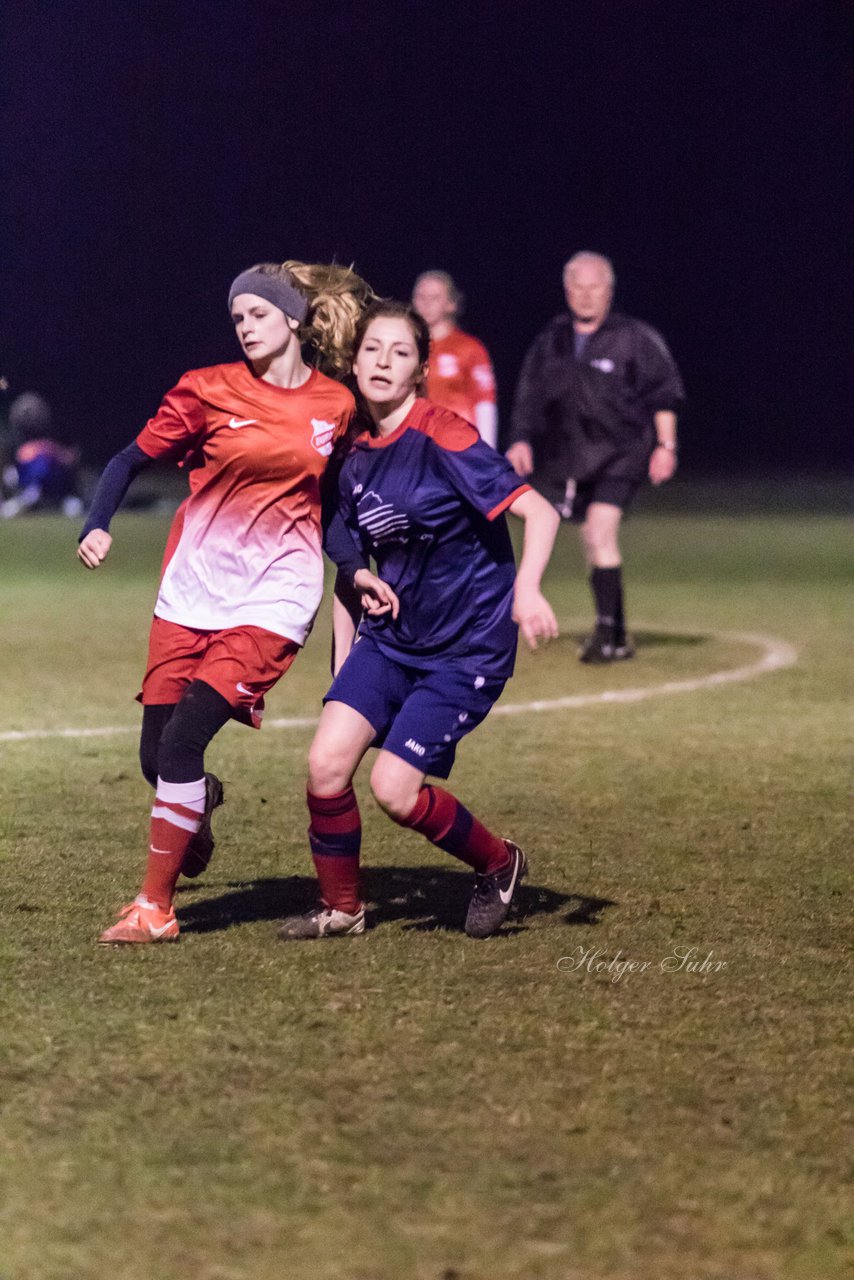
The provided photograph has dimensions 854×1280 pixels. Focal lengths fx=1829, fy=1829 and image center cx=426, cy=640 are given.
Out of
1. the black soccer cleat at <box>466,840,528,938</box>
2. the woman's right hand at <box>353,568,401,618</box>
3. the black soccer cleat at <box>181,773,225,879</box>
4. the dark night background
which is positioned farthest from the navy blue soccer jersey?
the dark night background

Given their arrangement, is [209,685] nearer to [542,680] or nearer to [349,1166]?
[349,1166]

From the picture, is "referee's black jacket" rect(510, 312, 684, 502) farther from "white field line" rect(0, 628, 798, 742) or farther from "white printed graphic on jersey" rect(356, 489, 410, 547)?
"white printed graphic on jersey" rect(356, 489, 410, 547)

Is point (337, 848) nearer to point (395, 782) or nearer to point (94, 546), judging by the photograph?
point (395, 782)

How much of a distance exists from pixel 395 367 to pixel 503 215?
95.2 ft

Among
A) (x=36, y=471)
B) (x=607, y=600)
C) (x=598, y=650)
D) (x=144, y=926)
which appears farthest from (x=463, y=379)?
(x=36, y=471)

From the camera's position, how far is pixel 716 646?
10680 mm

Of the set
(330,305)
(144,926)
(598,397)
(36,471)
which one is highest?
(330,305)

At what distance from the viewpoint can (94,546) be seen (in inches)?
176

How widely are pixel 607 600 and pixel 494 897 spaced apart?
550 cm

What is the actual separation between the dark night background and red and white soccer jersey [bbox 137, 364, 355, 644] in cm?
2418

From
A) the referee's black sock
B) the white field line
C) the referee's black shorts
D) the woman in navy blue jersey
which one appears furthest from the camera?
the referee's black shorts

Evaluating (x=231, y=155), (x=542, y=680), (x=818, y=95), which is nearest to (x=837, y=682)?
(x=542, y=680)

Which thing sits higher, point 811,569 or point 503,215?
point 503,215

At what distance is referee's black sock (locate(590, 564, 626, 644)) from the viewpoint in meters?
9.95
